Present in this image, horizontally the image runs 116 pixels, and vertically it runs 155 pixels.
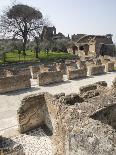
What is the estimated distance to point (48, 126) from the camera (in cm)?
1234

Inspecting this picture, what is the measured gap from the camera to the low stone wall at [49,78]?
21234 mm

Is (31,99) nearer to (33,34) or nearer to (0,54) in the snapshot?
(0,54)

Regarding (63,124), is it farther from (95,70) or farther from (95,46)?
(95,46)

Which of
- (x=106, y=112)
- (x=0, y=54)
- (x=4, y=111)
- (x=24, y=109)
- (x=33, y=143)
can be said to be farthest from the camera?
(x=0, y=54)

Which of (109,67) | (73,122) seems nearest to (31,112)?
(73,122)

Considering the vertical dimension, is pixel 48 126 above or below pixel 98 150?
below

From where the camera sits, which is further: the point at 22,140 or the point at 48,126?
the point at 48,126

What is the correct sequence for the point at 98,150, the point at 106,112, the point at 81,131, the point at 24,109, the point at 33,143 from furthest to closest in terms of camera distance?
the point at 24,109, the point at 33,143, the point at 106,112, the point at 81,131, the point at 98,150

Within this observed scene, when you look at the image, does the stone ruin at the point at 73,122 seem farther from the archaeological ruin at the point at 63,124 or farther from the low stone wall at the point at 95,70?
the low stone wall at the point at 95,70

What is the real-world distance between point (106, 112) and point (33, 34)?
114 feet

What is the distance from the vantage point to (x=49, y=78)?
21.7 m

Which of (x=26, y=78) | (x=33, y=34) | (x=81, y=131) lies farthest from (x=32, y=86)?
(x=33, y=34)

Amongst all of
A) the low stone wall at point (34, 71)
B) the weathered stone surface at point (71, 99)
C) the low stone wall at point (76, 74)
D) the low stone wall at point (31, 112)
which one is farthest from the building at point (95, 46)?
the low stone wall at point (31, 112)

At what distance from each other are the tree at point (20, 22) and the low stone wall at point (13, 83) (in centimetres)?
2264
